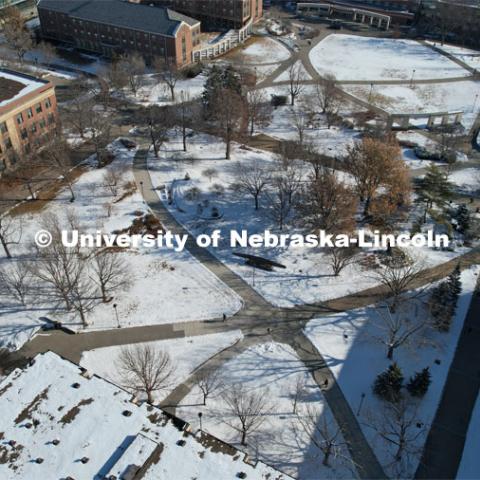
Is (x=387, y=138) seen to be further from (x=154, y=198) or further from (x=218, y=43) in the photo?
(x=218, y=43)

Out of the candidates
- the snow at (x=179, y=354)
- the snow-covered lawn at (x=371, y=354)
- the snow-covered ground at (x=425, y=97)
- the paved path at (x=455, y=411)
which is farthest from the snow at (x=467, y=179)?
the snow at (x=179, y=354)

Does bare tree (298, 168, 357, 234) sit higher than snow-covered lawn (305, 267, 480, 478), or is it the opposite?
bare tree (298, 168, 357, 234)

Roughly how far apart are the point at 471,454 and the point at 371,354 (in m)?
11.7

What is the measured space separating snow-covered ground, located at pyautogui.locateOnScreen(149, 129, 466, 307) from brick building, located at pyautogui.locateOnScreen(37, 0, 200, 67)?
29.7m

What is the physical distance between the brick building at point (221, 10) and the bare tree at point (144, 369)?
9251cm

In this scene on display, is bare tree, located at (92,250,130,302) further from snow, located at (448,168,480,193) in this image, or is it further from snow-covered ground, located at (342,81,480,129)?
snow-covered ground, located at (342,81,480,129)

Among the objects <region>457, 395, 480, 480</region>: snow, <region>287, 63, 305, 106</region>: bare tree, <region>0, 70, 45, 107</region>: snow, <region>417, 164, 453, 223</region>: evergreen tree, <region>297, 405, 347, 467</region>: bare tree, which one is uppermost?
<region>0, 70, 45, 107</region>: snow

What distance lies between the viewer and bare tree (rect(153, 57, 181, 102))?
9312 centimetres

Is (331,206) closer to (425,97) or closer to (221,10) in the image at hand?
(425,97)

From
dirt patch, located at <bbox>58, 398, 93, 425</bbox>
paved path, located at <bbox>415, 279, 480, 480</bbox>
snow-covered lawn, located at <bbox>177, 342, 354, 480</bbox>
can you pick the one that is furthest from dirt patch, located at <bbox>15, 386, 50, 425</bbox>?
paved path, located at <bbox>415, 279, 480, 480</bbox>

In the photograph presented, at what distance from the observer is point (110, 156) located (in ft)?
250


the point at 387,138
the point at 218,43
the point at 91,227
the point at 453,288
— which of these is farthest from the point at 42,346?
the point at 218,43

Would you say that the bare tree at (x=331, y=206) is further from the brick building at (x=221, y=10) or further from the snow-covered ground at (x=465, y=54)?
the brick building at (x=221, y=10)

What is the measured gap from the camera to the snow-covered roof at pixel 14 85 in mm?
73938
